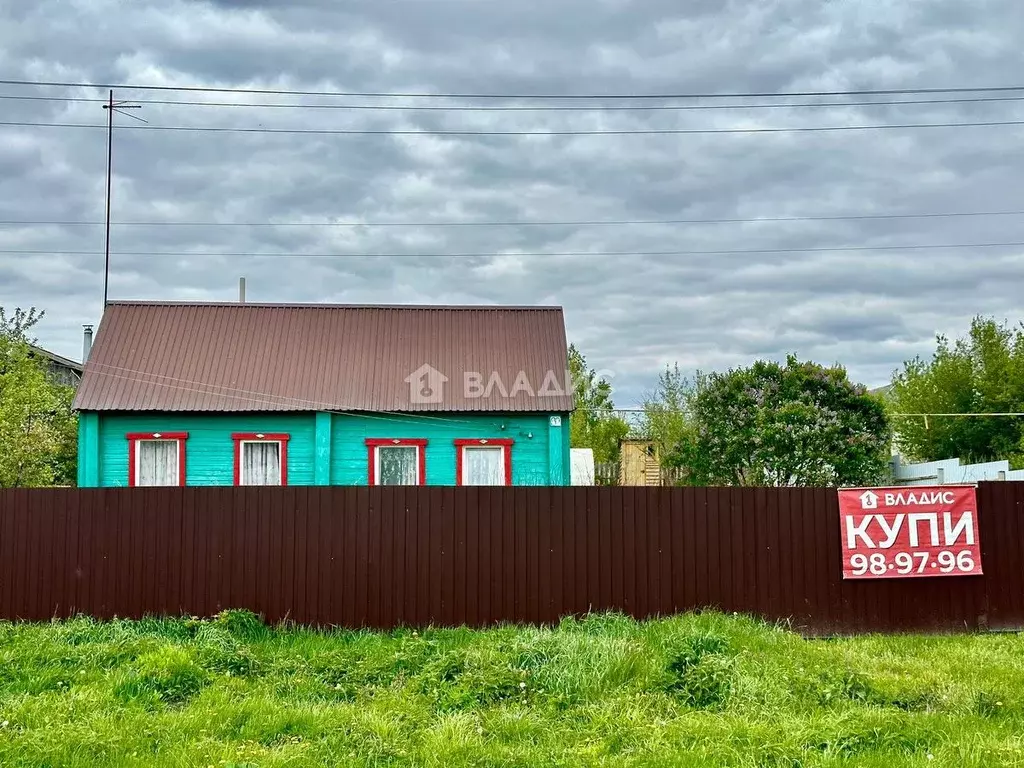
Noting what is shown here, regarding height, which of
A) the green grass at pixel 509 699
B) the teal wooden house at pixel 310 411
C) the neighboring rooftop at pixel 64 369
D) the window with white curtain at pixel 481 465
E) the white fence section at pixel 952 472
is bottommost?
the green grass at pixel 509 699

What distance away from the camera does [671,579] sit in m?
10.2

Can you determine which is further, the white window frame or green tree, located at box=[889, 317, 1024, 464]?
green tree, located at box=[889, 317, 1024, 464]

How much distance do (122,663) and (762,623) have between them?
6.24 meters

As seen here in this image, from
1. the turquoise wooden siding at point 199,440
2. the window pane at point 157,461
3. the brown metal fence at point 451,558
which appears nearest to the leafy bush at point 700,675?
the brown metal fence at point 451,558

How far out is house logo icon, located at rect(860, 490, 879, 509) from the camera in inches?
409

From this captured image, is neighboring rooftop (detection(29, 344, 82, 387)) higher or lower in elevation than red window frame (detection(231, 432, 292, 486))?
higher

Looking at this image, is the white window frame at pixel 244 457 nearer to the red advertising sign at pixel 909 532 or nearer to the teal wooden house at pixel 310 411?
the teal wooden house at pixel 310 411

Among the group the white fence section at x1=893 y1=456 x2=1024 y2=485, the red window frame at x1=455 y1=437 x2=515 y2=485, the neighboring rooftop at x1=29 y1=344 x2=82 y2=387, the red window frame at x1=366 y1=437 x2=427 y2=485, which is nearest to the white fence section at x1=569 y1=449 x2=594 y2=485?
the red window frame at x1=455 y1=437 x2=515 y2=485

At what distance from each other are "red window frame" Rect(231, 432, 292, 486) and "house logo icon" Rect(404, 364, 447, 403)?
2680 mm

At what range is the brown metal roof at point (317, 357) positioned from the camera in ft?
61.2

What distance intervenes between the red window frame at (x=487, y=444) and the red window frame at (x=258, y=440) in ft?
11.2

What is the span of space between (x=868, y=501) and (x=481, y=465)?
32.1 feet

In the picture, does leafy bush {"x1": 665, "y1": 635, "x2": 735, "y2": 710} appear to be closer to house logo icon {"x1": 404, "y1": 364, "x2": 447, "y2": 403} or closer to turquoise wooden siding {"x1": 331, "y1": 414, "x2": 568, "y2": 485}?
turquoise wooden siding {"x1": 331, "y1": 414, "x2": 568, "y2": 485}

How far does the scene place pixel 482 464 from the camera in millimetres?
19016
